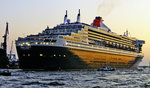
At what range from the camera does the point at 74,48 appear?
81812 mm

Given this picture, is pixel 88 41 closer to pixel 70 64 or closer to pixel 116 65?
pixel 70 64

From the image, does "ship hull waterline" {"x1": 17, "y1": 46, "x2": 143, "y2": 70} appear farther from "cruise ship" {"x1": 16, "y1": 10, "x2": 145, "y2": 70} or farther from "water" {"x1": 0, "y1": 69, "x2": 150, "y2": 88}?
"water" {"x1": 0, "y1": 69, "x2": 150, "y2": 88}

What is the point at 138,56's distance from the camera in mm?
135625

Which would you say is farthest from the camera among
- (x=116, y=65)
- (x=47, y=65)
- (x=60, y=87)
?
(x=116, y=65)

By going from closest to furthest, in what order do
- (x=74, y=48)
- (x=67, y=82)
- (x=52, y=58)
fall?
(x=67, y=82), (x=52, y=58), (x=74, y=48)

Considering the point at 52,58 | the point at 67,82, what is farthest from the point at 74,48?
the point at 67,82

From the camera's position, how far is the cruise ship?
248 feet

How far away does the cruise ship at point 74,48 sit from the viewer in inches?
2972

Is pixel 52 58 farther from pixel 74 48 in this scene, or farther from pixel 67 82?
pixel 67 82

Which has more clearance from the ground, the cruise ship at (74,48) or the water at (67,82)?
the cruise ship at (74,48)

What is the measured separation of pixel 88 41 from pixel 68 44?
15237 millimetres

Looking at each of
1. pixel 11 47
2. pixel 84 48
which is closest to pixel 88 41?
pixel 84 48

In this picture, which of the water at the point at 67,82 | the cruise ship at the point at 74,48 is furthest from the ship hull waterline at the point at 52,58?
the water at the point at 67,82

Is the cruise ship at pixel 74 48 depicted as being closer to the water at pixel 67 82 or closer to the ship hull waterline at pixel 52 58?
the ship hull waterline at pixel 52 58
